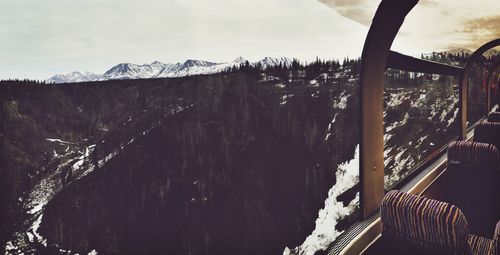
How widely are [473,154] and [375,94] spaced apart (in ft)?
4.24

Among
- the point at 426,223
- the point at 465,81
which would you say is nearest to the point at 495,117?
the point at 465,81

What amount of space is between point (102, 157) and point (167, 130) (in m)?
15.8

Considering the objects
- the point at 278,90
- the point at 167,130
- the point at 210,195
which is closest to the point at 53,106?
the point at 167,130

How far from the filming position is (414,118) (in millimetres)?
71125

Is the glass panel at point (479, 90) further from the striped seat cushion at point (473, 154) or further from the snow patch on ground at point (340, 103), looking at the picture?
the snow patch on ground at point (340, 103)

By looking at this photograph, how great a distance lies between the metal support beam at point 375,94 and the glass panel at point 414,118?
50702mm

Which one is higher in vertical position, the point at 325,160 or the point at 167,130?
the point at 167,130

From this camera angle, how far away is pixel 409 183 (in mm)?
2506

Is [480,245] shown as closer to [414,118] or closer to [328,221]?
[328,221]

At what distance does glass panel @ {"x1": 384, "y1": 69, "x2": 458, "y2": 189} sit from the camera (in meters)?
54.4

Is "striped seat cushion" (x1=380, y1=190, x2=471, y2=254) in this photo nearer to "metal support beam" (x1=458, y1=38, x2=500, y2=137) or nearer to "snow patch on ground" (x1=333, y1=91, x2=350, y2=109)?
"metal support beam" (x1=458, y1=38, x2=500, y2=137)

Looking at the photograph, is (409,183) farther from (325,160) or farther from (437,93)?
(437,93)

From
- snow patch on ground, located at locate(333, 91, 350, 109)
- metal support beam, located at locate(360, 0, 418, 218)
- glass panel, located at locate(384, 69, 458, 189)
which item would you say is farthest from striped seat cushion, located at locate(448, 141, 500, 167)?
snow patch on ground, located at locate(333, 91, 350, 109)

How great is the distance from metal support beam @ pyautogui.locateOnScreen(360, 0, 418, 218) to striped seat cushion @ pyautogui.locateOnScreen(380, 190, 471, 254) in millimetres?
329
